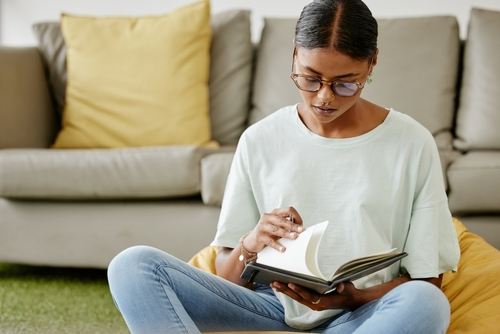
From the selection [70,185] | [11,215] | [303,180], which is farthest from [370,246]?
[11,215]

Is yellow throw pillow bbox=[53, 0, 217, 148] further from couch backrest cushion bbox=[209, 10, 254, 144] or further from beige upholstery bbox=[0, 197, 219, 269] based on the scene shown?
beige upholstery bbox=[0, 197, 219, 269]

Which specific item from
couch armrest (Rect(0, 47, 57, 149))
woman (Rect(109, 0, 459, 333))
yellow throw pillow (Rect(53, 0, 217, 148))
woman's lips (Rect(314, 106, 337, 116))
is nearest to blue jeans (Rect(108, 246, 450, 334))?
woman (Rect(109, 0, 459, 333))

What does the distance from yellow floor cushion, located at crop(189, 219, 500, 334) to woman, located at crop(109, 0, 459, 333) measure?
0.49 feet

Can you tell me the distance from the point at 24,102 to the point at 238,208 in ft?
5.48

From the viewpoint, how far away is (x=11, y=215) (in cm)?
239

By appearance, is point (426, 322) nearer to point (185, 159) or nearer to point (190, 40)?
point (185, 159)

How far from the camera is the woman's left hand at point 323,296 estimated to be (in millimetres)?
1176

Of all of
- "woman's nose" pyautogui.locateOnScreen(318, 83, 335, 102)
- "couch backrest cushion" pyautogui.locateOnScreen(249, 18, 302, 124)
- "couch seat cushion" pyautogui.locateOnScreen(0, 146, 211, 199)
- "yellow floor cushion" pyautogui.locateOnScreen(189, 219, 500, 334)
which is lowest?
"couch seat cushion" pyautogui.locateOnScreen(0, 146, 211, 199)

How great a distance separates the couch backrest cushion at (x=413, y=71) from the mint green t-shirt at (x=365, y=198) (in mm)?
1264

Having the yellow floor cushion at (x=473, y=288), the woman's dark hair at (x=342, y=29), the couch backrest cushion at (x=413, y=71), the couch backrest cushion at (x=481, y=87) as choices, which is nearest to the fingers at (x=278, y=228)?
the woman's dark hair at (x=342, y=29)

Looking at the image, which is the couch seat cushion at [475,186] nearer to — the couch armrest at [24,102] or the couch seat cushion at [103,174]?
the couch seat cushion at [103,174]

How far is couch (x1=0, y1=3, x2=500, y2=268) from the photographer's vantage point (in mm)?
2250

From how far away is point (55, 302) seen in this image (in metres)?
2.22

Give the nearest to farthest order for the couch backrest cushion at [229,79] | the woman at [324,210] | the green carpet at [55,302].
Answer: the woman at [324,210] < the green carpet at [55,302] < the couch backrest cushion at [229,79]
